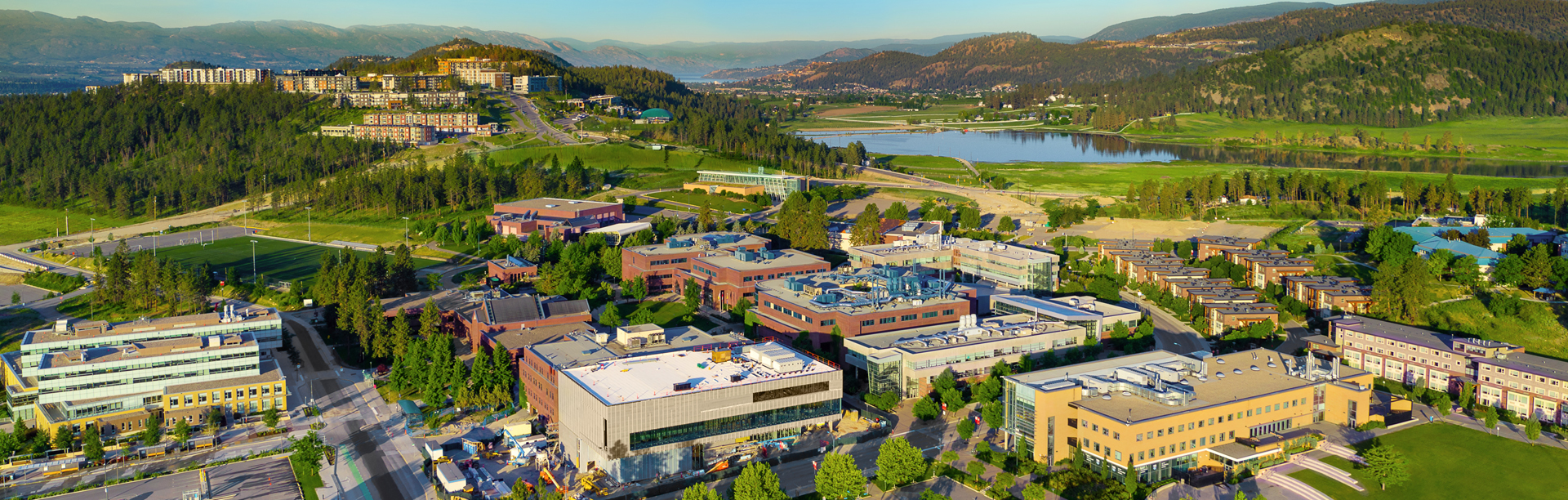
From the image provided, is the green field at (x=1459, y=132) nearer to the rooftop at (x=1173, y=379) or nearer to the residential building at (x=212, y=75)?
the rooftop at (x=1173, y=379)

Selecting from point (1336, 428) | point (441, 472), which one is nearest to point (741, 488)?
point (441, 472)

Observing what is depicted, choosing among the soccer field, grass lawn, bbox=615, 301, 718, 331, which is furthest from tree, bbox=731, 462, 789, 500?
the soccer field

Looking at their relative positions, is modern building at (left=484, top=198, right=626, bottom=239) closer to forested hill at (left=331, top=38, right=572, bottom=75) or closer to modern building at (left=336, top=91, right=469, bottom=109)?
modern building at (left=336, top=91, right=469, bottom=109)

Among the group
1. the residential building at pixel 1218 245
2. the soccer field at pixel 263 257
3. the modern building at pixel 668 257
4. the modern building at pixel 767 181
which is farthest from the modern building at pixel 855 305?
the modern building at pixel 767 181

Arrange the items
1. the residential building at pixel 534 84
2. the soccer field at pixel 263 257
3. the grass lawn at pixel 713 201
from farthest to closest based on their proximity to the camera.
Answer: the residential building at pixel 534 84, the grass lawn at pixel 713 201, the soccer field at pixel 263 257

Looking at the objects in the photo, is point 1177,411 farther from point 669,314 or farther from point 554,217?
point 554,217

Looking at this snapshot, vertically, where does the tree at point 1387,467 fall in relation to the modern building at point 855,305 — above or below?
below
